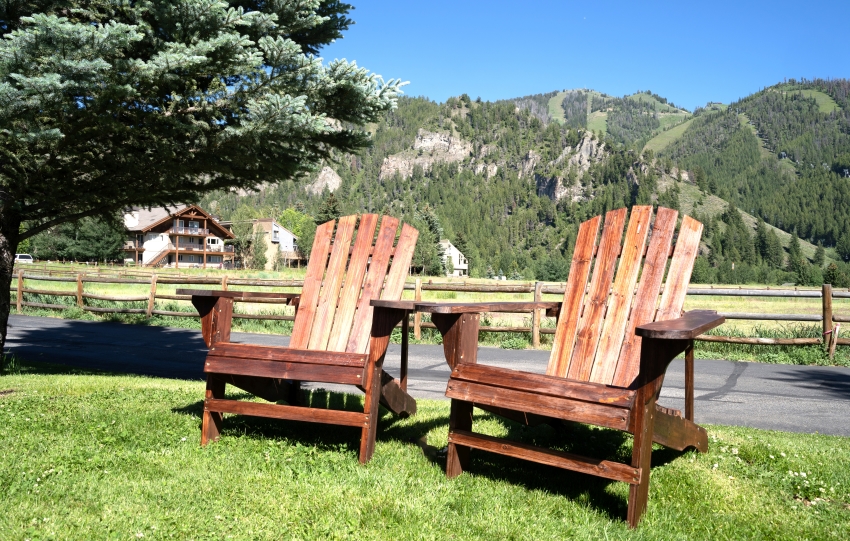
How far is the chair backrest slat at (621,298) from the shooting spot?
361 centimetres

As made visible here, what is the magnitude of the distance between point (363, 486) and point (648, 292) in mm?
1974

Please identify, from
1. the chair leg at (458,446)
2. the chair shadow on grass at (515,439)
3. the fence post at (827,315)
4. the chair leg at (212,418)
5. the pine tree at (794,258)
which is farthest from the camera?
the pine tree at (794,258)

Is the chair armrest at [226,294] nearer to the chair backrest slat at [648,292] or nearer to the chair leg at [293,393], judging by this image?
the chair leg at [293,393]

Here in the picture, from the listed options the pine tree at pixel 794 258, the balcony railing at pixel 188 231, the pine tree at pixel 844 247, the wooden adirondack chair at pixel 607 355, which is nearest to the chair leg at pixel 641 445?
the wooden adirondack chair at pixel 607 355

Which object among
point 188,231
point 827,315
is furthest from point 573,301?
point 188,231

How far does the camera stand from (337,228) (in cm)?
455

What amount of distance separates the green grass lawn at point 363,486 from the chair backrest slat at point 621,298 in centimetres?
55

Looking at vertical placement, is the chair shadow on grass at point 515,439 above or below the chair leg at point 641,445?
below

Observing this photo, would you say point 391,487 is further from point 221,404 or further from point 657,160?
point 657,160

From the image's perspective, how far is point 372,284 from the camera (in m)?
4.30

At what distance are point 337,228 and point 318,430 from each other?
56.6 inches

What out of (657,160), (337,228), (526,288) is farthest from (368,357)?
(657,160)

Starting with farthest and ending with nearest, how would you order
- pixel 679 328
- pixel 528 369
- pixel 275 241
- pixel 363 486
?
pixel 275 241 → pixel 528 369 → pixel 363 486 → pixel 679 328

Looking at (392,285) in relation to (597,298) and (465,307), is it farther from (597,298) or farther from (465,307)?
(597,298)
